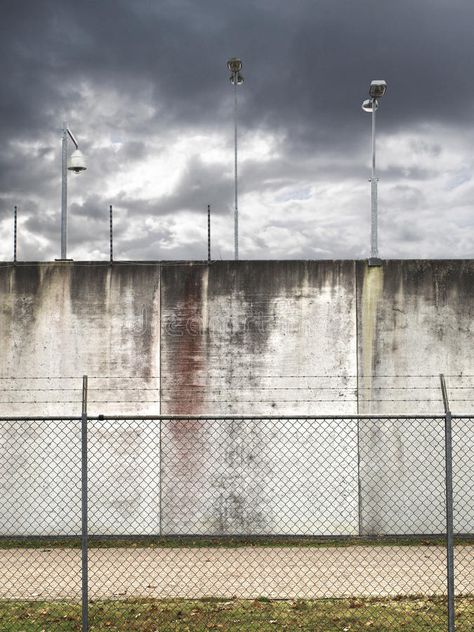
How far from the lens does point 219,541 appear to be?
1062cm

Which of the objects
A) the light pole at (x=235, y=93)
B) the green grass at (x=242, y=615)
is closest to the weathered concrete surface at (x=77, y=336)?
the light pole at (x=235, y=93)

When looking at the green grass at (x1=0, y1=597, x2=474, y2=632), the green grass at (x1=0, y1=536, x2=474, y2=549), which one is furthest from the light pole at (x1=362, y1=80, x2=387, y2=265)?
the green grass at (x1=0, y1=597, x2=474, y2=632)

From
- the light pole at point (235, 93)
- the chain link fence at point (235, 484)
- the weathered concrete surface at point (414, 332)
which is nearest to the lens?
the chain link fence at point (235, 484)

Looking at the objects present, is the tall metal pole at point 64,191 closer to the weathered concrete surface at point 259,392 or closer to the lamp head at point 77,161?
the lamp head at point 77,161

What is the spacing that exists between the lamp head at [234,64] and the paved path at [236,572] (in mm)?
9079

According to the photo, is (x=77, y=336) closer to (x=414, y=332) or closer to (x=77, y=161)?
(x=77, y=161)

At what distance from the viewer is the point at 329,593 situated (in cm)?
781

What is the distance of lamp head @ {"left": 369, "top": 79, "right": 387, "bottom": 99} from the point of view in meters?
11.5

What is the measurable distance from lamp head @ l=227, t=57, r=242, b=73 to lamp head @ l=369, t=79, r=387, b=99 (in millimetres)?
3510

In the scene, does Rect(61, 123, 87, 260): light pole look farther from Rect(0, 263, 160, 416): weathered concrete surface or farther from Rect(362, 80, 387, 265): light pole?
Rect(362, 80, 387, 265): light pole

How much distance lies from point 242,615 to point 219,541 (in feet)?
12.2

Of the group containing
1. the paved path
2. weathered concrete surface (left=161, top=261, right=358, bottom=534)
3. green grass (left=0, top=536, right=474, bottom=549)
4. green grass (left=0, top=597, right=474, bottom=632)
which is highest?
weathered concrete surface (left=161, top=261, right=358, bottom=534)

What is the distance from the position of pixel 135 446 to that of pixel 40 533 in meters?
1.90

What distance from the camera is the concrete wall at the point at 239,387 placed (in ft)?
35.4
